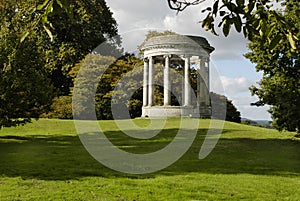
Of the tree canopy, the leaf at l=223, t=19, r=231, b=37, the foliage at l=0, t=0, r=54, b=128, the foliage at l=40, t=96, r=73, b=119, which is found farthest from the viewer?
the foliage at l=40, t=96, r=73, b=119

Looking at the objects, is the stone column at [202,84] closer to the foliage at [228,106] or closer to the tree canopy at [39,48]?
the foliage at [228,106]

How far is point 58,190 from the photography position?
10.5 metres

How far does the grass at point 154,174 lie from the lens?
1024cm

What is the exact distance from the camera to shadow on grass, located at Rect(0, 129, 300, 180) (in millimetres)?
13398

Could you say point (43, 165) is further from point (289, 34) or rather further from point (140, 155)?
point (289, 34)

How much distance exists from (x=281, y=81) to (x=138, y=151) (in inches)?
417

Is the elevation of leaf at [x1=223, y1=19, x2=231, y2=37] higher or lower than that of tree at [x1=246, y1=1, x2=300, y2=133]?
lower

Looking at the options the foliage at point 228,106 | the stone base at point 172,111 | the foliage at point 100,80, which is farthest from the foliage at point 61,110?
the foliage at point 228,106

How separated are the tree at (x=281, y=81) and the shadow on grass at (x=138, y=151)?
1.58m

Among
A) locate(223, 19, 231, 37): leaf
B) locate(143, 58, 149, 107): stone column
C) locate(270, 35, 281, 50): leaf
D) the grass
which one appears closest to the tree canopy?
locate(223, 19, 231, 37): leaf

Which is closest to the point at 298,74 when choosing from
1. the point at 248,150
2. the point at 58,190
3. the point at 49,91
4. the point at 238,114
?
the point at 248,150

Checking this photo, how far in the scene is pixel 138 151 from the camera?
60.1 ft

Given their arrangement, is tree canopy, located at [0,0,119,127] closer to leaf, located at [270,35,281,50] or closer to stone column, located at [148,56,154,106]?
leaf, located at [270,35,281,50]

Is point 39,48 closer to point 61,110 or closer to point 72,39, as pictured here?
point 61,110
